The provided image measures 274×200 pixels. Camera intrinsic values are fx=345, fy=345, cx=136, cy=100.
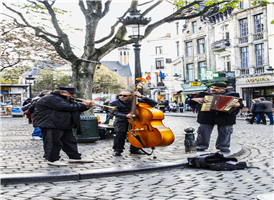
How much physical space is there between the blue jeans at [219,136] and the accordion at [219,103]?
0.49 metres

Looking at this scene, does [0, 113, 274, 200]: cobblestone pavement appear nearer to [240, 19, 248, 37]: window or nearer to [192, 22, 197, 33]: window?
[240, 19, 248, 37]: window

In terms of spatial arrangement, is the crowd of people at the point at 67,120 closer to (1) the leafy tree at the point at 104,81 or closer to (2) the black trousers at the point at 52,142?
(2) the black trousers at the point at 52,142

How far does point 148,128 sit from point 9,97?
2842 cm

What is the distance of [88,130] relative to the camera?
977 centimetres

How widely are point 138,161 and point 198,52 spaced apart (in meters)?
37.8

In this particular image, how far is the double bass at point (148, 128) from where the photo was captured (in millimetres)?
6648

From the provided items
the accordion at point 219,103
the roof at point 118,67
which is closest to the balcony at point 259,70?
the accordion at point 219,103

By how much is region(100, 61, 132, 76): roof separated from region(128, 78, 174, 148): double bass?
130 metres

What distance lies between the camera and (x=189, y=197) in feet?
14.2

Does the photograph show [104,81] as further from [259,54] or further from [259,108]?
[259,108]

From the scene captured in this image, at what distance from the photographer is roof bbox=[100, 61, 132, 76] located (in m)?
138

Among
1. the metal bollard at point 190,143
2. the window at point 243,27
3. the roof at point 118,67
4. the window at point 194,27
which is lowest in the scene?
the metal bollard at point 190,143

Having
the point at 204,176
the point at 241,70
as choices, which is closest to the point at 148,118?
the point at 204,176

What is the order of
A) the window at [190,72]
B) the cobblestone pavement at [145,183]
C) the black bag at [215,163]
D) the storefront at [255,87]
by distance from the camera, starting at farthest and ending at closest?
the window at [190,72] < the storefront at [255,87] < the black bag at [215,163] < the cobblestone pavement at [145,183]
